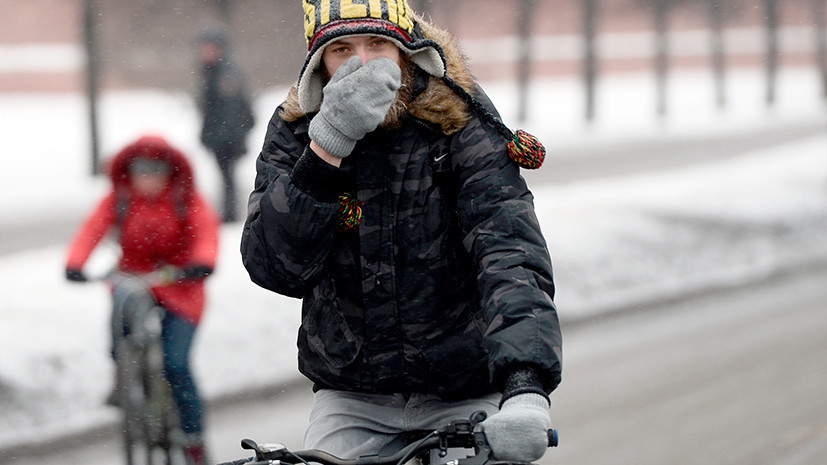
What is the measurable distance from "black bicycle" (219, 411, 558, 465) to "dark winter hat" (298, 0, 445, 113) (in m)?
0.71

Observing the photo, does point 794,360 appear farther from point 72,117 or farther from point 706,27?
point 706,27

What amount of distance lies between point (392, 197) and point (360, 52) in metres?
0.29

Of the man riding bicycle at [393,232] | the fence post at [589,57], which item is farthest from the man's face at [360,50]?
the fence post at [589,57]

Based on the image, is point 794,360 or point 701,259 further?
point 701,259

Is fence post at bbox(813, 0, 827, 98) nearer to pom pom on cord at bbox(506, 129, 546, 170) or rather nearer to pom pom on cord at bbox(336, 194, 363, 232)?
pom pom on cord at bbox(506, 129, 546, 170)

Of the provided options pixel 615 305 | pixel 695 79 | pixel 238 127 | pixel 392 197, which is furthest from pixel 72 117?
pixel 695 79

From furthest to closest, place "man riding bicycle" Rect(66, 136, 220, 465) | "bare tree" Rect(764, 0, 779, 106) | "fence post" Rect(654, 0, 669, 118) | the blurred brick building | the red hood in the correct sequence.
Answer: "bare tree" Rect(764, 0, 779, 106), "fence post" Rect(654, 0, 669, 118), the blurred brick building, the red hood, "man riding bicycle" Rect(66, 136, 220, 465)

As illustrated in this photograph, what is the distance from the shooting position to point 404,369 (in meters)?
2.37

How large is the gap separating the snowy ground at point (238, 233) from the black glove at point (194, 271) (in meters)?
1.29

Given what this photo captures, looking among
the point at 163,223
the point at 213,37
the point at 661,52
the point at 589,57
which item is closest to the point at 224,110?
the point at 213,37

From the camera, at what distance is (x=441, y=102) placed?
2.31 metres

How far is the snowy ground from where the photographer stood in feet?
20.3

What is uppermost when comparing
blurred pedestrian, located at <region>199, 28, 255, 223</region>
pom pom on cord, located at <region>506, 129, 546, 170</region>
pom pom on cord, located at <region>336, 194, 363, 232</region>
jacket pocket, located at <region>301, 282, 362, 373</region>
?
blurred pedestrian, located at <region>199, 28, 255, 223</region>

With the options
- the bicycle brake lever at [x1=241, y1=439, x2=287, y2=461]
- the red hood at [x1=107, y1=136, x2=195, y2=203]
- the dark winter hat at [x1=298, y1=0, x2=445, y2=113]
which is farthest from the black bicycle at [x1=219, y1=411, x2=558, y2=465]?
the red hood at [x1=107, y1=136, x2=195, y2=203]
